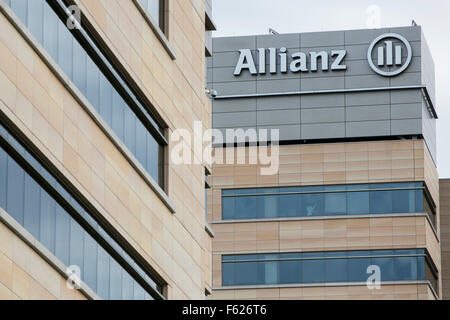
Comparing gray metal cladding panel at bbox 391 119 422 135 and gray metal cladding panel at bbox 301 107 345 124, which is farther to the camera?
gray metal cladding panel at bbox 301 107 345 124

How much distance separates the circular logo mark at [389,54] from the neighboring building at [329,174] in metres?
0.09

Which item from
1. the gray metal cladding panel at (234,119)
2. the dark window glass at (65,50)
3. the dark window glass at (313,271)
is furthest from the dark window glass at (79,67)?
the gray metal cladding panel at (234,119)

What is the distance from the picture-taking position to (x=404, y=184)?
90312 millimetres

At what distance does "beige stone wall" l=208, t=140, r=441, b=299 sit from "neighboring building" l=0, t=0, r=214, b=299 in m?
38.7

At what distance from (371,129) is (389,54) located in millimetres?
5374

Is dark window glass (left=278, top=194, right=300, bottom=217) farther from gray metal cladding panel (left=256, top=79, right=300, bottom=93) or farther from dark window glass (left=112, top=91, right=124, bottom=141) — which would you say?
dark window glass (left=112, top=91, right=124, bottom=141)

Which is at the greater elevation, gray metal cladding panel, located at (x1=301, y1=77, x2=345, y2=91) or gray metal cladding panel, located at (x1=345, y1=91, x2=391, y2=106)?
gray metal cladding panel, located at (x1=301, y1=77, x2=345, y2=91)

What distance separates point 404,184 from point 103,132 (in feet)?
174

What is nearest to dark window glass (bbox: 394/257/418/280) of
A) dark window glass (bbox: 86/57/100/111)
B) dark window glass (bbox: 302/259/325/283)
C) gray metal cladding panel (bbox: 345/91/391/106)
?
dark window glass (bbox: 302/259/325/283)

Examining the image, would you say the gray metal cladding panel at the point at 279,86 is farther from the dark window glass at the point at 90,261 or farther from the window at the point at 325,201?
the dark window glass at the point at 90,261

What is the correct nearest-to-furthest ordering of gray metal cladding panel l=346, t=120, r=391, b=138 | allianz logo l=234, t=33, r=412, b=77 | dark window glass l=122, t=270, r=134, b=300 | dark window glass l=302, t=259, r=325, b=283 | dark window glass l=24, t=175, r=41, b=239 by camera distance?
dark window glass l=24, t=175, r=41, b=239
dark window glass l=122, t=270, r=134, b=300
dark window glass l=302, t=259, r=325, b=283
gray metal cladding panel l=346, t=120, r=391, b=138
allianz logo l=234, t=33, r=412, b=77

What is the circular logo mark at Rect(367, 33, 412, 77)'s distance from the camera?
92.5 meters

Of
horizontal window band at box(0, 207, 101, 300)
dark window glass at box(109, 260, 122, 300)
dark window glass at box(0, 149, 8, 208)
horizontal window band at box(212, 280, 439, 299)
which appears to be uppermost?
horizontal window band at box(212, 280, 439, 299)

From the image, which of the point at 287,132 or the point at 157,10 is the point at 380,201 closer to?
the point at 287,132
